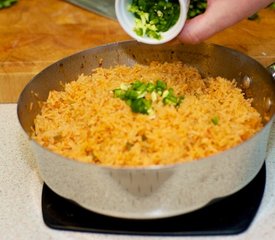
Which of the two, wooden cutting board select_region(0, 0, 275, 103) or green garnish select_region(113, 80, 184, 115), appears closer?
green garnish select_region(113, 80, 184, 115)

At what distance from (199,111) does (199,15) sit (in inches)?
8.3

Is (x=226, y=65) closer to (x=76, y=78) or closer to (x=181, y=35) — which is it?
(x=181, y=35)

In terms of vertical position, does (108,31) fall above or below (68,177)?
below

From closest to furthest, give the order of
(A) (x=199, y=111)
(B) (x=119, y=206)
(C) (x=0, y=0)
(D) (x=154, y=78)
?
(B) (x=119, y=206)
(A) (x=199, y=111)
(D) (x=154, y=78)
(C) (x=0, y=0)

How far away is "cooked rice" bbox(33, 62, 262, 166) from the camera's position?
934mm

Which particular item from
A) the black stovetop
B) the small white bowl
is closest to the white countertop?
the black stovetop

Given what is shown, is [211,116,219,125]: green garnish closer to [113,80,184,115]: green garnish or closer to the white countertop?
[113,80,184,115]: green garnish

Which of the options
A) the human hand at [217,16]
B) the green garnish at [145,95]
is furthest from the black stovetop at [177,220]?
the human hand at [217,16]

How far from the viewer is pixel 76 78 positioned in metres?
1.27

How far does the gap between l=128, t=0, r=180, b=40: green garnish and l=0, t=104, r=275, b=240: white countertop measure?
392 mm

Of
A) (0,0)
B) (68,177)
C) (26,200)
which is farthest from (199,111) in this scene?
(0,0)

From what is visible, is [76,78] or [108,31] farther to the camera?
[108,31]

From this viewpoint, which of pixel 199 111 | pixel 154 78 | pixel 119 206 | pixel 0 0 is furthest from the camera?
pixel 0 0

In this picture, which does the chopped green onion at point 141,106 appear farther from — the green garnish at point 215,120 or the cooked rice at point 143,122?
the green garnish at point 215,120
